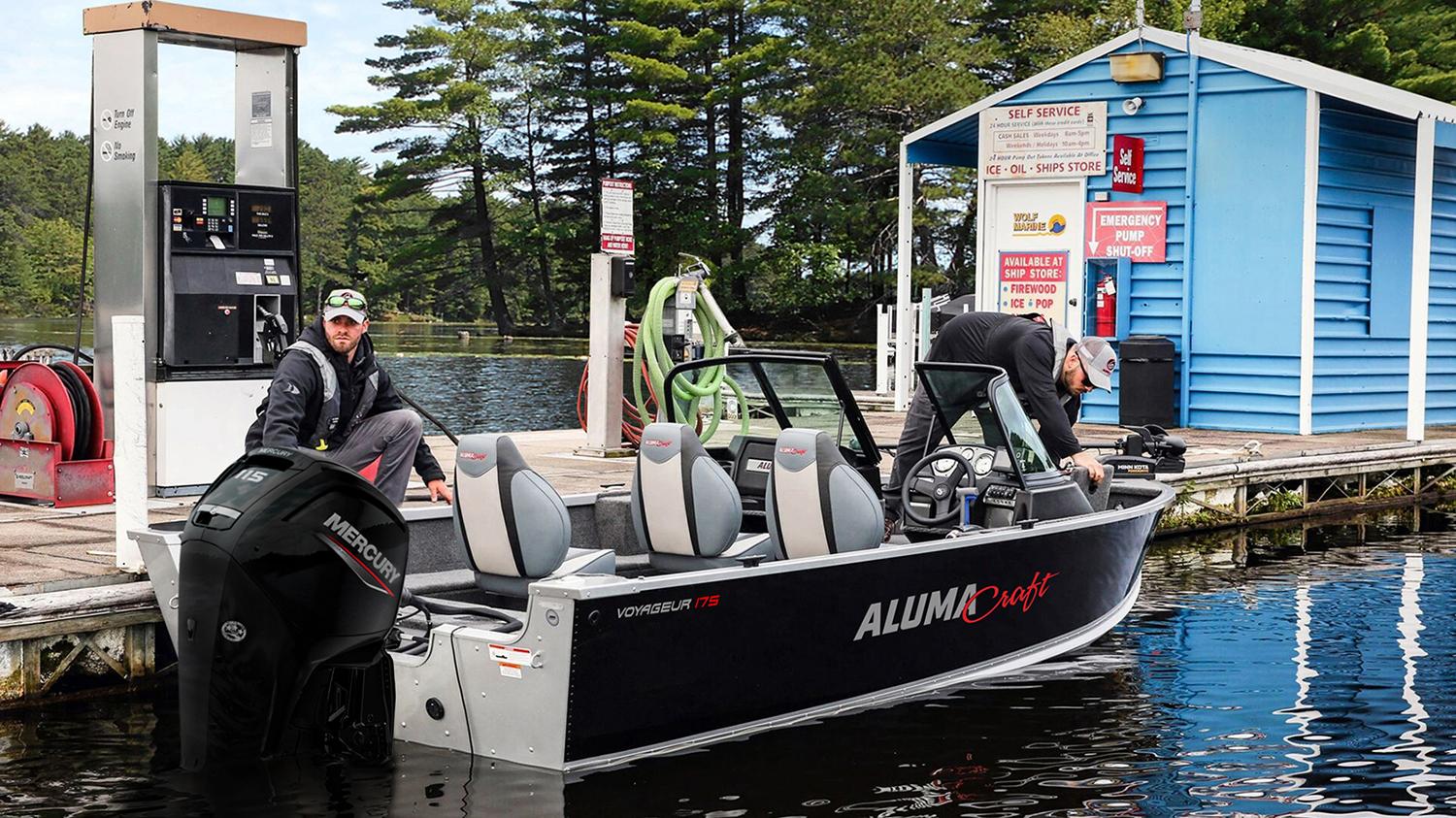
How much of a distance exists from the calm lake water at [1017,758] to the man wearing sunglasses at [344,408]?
117cm

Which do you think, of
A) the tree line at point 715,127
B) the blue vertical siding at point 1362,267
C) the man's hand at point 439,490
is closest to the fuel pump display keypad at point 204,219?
the man's hand at point 439,490

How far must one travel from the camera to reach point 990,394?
7.00m

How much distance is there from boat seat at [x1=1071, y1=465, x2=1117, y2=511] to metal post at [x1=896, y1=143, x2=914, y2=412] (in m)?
8.47

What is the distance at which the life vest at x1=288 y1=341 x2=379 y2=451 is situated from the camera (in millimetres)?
7023

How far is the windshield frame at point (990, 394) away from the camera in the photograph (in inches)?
277

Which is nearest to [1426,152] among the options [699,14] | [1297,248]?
[1297,248]

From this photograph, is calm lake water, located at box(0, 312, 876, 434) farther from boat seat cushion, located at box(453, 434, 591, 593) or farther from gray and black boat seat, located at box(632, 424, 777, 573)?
boat seat cushion, located at box(453, 434, 591, 593)

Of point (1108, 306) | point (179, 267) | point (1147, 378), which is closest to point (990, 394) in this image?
point (179, 267)

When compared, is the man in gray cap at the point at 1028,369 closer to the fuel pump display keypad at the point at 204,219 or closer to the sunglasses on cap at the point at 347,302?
the sunglasses on cap at the point at 347,302

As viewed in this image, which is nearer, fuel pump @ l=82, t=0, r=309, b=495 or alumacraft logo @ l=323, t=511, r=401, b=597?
alumacraft logo @ l=323, t=511, r=401, b=597

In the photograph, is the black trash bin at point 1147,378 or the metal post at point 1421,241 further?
the black trash bin at point 1147,378

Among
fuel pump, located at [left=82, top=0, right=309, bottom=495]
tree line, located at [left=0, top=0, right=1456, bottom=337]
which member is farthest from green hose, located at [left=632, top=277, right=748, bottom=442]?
tree line, located at [left=0, top=0, right=1456, bottom=337]

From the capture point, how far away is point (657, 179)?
48.7 m

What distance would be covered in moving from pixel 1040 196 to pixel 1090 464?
8.17 meters
